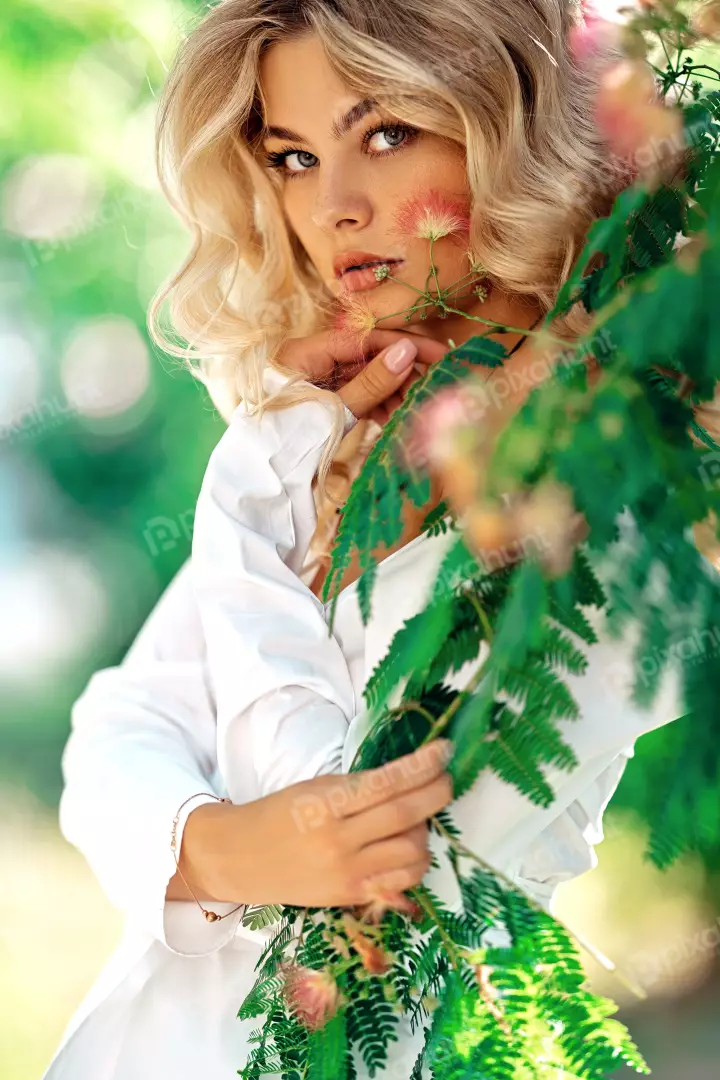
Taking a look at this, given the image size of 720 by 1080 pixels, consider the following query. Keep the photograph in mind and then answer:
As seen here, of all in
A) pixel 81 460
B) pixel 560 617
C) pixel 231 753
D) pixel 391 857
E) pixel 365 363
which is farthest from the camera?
pixel 81 460

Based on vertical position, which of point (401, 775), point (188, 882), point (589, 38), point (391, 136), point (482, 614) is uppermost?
point (589, 38)

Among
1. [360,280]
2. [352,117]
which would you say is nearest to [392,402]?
[360,280]

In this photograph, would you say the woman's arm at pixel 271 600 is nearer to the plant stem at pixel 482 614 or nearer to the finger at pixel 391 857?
the finger at pixel 391 857

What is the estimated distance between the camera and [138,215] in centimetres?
471

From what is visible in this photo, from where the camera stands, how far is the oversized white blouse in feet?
4.44

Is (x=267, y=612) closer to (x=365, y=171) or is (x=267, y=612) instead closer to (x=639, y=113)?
(x=365, y=171)

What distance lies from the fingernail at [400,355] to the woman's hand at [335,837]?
1.99ft

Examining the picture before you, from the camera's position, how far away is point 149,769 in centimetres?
145

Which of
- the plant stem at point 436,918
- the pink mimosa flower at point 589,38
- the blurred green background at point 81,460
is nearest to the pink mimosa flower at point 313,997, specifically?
the plant stem at point 436,918

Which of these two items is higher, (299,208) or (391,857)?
(299,208)

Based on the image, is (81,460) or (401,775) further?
(81,460)

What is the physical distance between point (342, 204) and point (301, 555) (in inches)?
18.9

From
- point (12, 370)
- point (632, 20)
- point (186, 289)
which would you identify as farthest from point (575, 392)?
point (12, 370)

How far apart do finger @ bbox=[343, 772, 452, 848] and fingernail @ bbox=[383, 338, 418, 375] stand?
65cm
